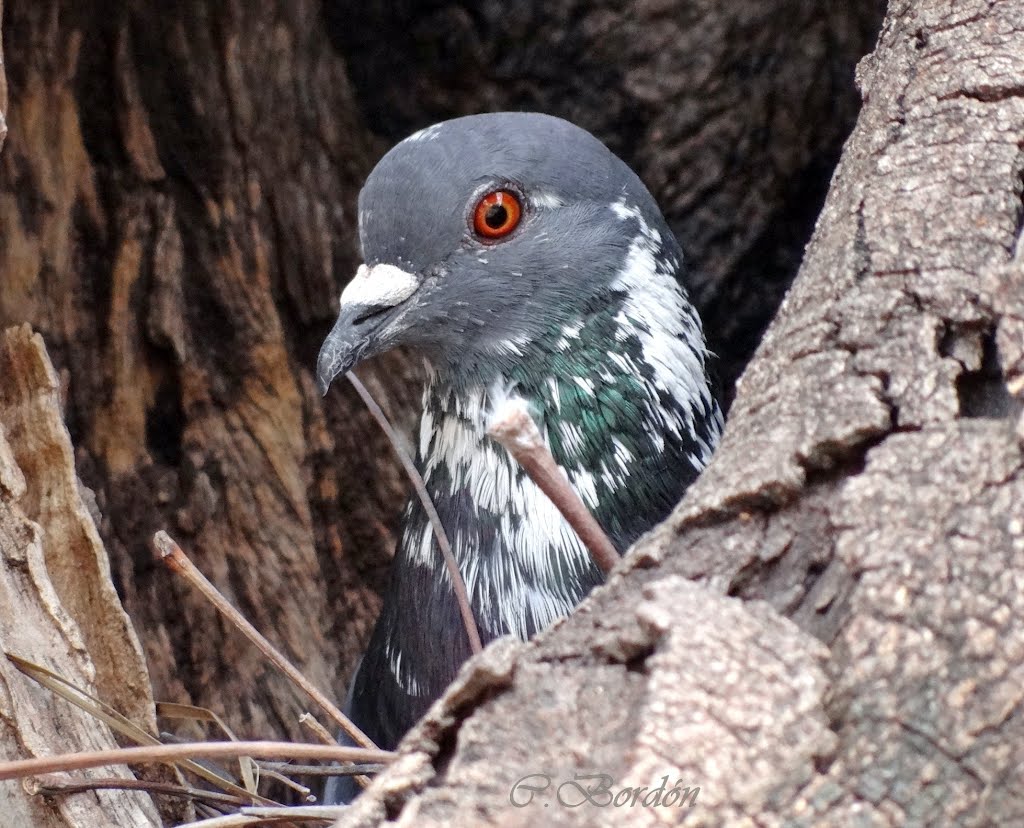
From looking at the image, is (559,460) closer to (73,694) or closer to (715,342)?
(73,694)

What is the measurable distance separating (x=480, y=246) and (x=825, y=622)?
157cm

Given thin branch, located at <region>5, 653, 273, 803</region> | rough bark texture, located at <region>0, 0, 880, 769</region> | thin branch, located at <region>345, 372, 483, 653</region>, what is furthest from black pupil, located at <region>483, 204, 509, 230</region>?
rough bark texture, located at <region>0, 0, 880, 769</region>

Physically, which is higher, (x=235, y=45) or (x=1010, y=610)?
(x=235, y=45)

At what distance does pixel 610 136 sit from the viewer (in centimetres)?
418

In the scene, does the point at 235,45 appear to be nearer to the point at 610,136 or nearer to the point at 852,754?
the point at 610,136

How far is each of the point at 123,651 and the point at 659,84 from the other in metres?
2.45

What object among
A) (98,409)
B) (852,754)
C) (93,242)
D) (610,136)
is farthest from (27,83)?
(852,754)

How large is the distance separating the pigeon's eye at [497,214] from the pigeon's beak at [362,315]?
187mm

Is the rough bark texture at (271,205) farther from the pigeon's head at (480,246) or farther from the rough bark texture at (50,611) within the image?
the pigeon's head at (480,246)

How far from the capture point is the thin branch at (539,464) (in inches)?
68.3

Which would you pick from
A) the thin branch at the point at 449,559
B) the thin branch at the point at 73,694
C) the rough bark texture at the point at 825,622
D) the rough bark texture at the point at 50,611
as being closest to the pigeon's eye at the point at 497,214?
the thin branch at the point at 449,559
